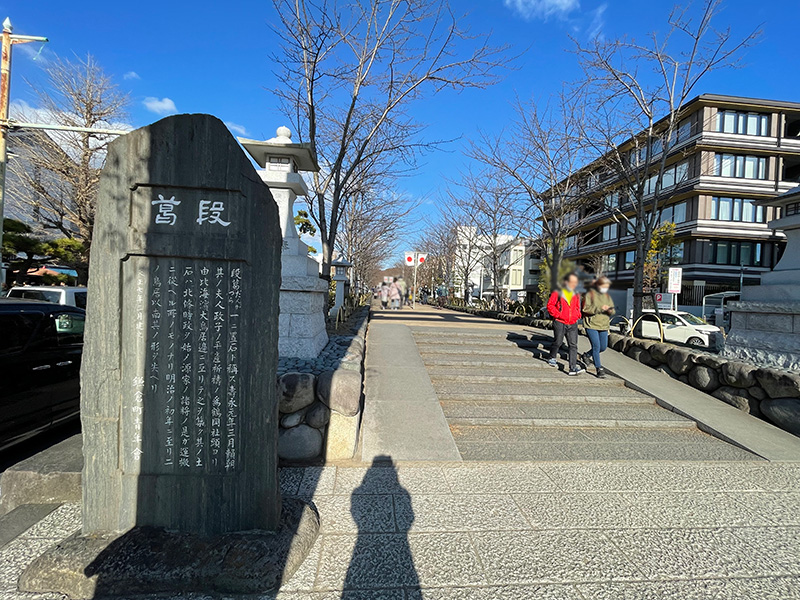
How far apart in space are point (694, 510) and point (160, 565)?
3790 mm

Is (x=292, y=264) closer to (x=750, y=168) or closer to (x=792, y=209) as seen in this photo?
(x=792, y=209)

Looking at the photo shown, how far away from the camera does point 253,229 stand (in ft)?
8.57

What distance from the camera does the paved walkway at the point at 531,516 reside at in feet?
7.93

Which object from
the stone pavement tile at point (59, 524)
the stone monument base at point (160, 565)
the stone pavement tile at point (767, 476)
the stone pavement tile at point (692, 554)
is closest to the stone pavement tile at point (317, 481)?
the stone monument base at point (160, 565)

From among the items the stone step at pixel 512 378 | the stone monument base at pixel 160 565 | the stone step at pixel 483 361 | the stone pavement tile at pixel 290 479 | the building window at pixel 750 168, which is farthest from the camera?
the building window at pixel 750 168

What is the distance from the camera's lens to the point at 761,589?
7.86 feet

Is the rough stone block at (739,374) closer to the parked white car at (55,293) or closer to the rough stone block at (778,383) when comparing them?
the rough stone block at (778,383)

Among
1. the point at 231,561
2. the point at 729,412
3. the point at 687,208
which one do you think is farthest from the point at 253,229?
the point at 687,208

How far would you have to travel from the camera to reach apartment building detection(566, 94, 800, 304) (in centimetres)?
209

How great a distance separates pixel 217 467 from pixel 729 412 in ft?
20.0

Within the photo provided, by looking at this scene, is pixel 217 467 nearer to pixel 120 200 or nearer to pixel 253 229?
pixel 253 229

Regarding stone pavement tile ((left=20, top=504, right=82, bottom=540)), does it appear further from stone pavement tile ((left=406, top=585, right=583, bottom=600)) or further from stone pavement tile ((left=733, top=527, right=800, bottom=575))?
stone pavement tile ((left=733, top=527, right=800, bottom=575))

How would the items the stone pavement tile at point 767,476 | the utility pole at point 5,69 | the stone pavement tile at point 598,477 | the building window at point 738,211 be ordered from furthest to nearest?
the building window at point 738,211 < the utility pole at point 5,69 < the stone pavement tile at point 767,476 < the stone pavement tile at point 598,477

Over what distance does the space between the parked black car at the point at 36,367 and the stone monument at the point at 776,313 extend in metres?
8.68
